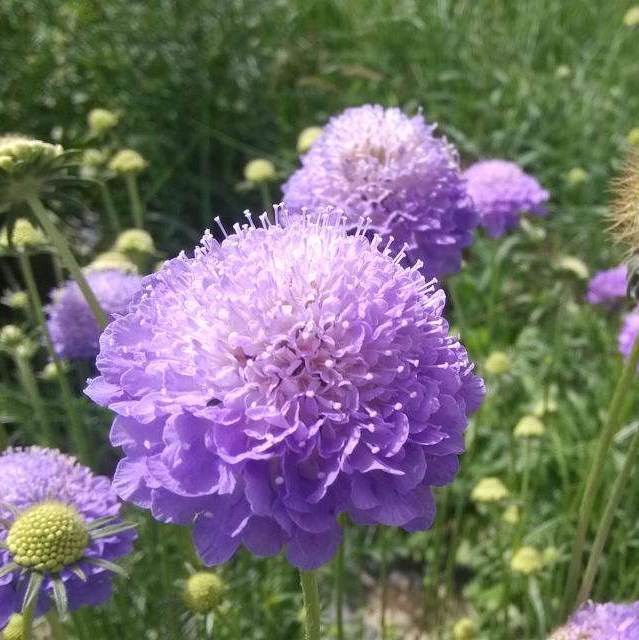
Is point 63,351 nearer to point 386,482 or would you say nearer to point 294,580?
point 294,580

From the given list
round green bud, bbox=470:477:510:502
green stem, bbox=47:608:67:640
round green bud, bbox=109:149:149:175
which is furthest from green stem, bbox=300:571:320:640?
round green bud, bbox=109:149:149:175

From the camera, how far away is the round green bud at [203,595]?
1.66 metres

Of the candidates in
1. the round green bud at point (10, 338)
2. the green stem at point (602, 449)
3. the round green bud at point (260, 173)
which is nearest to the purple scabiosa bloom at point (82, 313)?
the round green bud at point (10, 338)

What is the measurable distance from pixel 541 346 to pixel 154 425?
252 cm

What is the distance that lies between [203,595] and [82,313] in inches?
45.3

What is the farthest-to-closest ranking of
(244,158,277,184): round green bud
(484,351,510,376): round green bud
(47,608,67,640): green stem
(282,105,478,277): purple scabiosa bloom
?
(244,158,277,184): round green bud → (484,351,510,376): round green bud → (282,105,478,277): purple scabiosa bloom → (47,608,67,640): green stem

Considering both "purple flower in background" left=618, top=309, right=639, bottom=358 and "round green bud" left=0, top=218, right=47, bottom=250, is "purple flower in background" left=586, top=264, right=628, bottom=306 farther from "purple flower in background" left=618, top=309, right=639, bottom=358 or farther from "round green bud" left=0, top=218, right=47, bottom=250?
"round green bud" left=0, top=218, right=47, bottom=250

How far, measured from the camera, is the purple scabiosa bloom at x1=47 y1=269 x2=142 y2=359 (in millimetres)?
2553

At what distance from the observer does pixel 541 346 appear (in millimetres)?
3453

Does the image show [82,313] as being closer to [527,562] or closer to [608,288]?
[527,562]

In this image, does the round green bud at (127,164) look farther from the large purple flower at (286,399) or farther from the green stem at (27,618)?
the green stem at (27,618)

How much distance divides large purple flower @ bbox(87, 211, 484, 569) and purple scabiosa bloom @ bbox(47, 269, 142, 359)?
1.32 m

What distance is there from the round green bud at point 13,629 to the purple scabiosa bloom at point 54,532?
0.04 m

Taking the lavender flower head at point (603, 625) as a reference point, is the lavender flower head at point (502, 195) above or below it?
above
